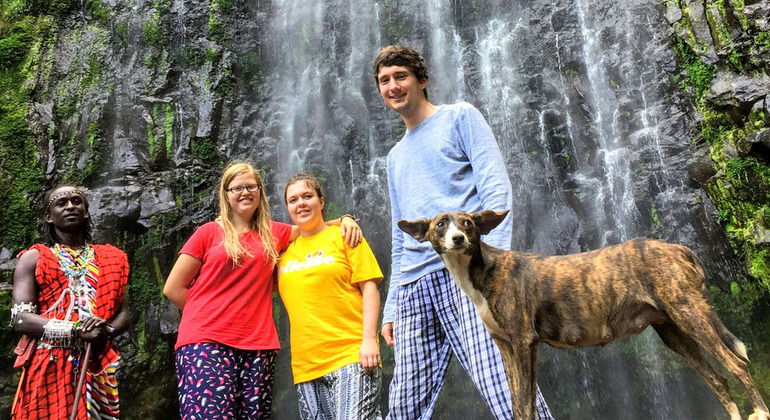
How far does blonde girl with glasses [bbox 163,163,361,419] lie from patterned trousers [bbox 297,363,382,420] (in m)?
0.28

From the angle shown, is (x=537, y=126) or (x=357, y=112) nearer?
(x=537, y=126)

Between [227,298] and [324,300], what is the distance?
58 centimetres

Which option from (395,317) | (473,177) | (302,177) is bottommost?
(395,317)

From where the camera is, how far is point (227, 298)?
10.6 ft

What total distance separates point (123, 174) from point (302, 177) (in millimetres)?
7377

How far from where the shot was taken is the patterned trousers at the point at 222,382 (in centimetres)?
290

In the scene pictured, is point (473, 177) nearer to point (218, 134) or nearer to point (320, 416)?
point (320, 416)

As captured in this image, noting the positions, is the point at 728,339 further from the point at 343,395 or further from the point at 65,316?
the point at 65,316

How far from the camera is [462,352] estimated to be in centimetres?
267

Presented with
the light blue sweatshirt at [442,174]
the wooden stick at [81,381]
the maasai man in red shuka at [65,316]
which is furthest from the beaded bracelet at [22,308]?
the light blue sweatshirt at [442,174]

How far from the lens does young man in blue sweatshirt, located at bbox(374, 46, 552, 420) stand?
259 centimetres

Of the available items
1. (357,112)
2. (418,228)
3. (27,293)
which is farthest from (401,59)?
(357,112)

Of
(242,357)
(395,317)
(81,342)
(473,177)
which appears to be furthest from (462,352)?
(81,342)

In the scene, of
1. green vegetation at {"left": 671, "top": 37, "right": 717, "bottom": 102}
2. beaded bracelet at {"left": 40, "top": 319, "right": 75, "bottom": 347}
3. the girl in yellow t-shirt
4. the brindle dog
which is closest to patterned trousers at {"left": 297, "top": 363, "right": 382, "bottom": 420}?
the girl in yellow t-shirt
